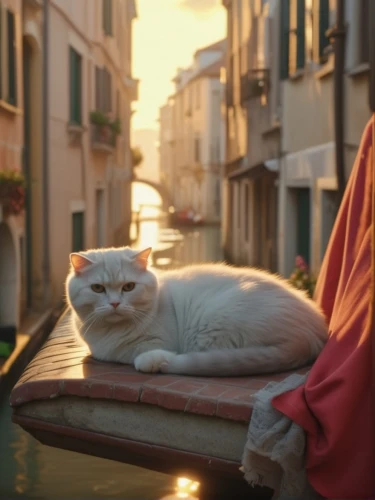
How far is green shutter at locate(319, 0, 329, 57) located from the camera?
891cm

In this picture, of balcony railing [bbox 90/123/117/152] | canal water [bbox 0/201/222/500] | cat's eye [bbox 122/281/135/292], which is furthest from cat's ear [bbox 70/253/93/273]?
balcony railing [bbox 90/123/117/152]

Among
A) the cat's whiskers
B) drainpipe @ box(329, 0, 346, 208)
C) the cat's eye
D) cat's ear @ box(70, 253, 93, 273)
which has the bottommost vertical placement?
the cat's whiskers

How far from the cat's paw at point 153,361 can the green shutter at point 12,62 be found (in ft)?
22.4

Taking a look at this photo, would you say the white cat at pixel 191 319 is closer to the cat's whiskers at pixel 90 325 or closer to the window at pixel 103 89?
the cat's whiskers at pixel 90 325

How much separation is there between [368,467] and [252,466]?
1.15 ft

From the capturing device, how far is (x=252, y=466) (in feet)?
9.03

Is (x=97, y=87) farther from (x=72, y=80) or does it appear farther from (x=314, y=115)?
(x=314, y=115)

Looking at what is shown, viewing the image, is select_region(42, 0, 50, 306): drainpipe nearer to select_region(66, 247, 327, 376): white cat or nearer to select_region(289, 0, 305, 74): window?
select_region(289, 0, 305, 74): window

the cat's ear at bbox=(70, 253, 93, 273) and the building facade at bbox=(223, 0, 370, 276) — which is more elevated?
the building facade at bbox=(223, 0, 370, 276)

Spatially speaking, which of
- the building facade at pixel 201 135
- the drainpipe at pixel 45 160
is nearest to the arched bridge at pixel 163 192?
the building facade at pixel 201 135

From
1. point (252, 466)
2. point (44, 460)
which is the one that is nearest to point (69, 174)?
point (44, 460)

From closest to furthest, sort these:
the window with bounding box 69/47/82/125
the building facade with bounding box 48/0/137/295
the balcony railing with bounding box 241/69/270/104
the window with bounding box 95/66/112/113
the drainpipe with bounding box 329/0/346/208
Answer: the drainpipe with bounding box 329/0/346/208 < the building facade with bounding box 48/0/137/295 < the balcony railing with bounding box 241/69/270/104 < the window with bounding box 69/47/82/125 < the window with bounding box 95/66/112/113

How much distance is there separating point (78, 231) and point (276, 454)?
41.5 feet

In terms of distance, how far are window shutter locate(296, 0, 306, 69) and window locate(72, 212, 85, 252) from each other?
5.59 m
